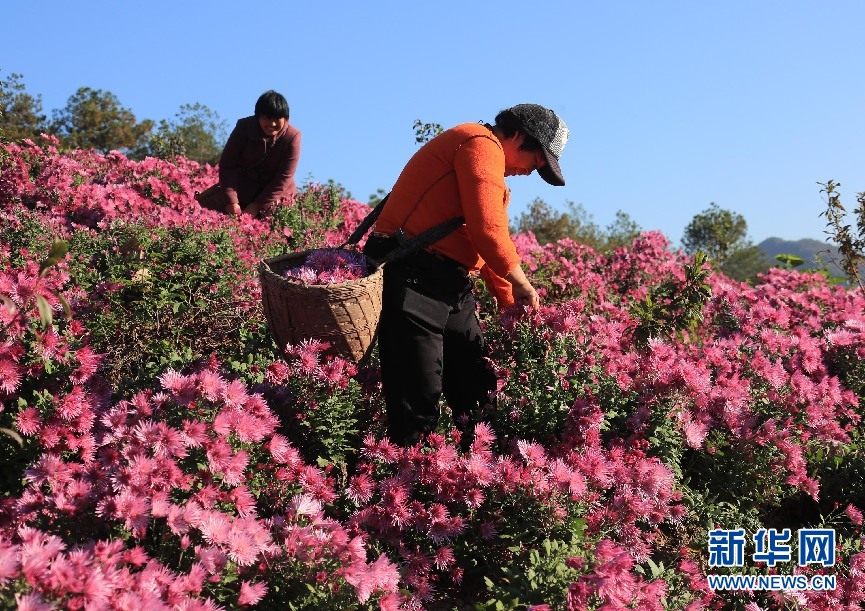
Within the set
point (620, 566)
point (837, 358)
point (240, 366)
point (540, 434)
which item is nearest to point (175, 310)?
point (240, 366)

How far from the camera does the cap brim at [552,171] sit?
3221 mm

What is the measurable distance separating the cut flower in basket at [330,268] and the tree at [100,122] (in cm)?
1999

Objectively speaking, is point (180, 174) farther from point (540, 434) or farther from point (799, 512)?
point (799, 512)

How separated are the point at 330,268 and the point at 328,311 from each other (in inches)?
9.3

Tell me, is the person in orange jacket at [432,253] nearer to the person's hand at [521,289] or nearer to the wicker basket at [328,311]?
the person's hand at [521,289]

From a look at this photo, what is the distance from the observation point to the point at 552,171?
3.23 metres

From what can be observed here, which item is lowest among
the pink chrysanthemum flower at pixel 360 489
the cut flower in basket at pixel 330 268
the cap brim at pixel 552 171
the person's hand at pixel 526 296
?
the pink chrysanthemum flower at pixel 360 489

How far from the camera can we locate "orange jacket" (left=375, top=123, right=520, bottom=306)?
2957mm

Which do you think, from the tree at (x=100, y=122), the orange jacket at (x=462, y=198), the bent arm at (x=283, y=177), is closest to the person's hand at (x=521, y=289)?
the orange jacket at (x=462, y=198)

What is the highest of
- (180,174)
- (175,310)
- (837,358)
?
(180,174)

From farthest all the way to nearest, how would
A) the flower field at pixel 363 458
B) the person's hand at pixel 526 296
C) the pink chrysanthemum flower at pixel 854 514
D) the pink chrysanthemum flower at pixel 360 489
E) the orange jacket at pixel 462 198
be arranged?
the pink chrysanthemum flower at pixel 854 514
the person's hand at pixel 526 296
the orange jacket at pixel 462 198
the pink chrysanthemum flower at pixel 360 489
the flower field at pixel 363 458

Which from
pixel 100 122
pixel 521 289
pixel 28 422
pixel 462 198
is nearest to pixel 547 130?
pixel 462 198

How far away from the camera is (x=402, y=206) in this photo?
3.23 meters

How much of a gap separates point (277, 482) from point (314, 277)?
2.77ft
